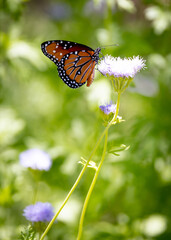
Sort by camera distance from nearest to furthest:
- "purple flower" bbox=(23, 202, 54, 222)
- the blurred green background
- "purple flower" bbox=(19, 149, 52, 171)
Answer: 1. "purple flower" bbox=(23, 202, 54, 222)
2. "purple flower" bbox=(19, 149, 52, 171)
3. the blurred green background

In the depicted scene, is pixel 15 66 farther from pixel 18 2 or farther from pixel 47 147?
pixel 47 147

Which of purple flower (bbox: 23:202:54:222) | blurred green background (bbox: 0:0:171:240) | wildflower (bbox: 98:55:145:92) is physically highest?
blurred green background (bbox: 0:0:171:240)

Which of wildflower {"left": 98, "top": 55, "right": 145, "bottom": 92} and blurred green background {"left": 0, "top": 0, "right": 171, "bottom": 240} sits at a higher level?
blurred green background {"left": 0, "top": 0, "right": 171, "bottom": 240}

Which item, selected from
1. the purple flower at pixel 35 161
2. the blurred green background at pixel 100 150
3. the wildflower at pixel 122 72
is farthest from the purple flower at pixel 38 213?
the wildflower at pixel 122 72

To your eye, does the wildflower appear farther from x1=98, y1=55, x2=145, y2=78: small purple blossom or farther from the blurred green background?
the blurred green background

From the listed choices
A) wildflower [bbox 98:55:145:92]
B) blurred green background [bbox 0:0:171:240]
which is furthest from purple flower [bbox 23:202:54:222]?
wildflower [bbox 98:55:145:92]

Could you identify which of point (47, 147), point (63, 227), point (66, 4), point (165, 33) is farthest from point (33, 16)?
point (63, 227)

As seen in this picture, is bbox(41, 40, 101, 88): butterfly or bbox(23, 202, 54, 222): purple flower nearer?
bbox(23, 202, 54, 222): purple flower

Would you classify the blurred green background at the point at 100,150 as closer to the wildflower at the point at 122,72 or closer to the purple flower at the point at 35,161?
the purple flower at the point at 35,161

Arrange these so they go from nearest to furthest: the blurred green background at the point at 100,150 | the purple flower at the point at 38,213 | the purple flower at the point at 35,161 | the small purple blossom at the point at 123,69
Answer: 1. the small purple blossom at the point at 123,69
2. the purple flower at the point at 38,213
3. the purple flower at the point at 35,161
4. the blurred green background at the point at 100,150
